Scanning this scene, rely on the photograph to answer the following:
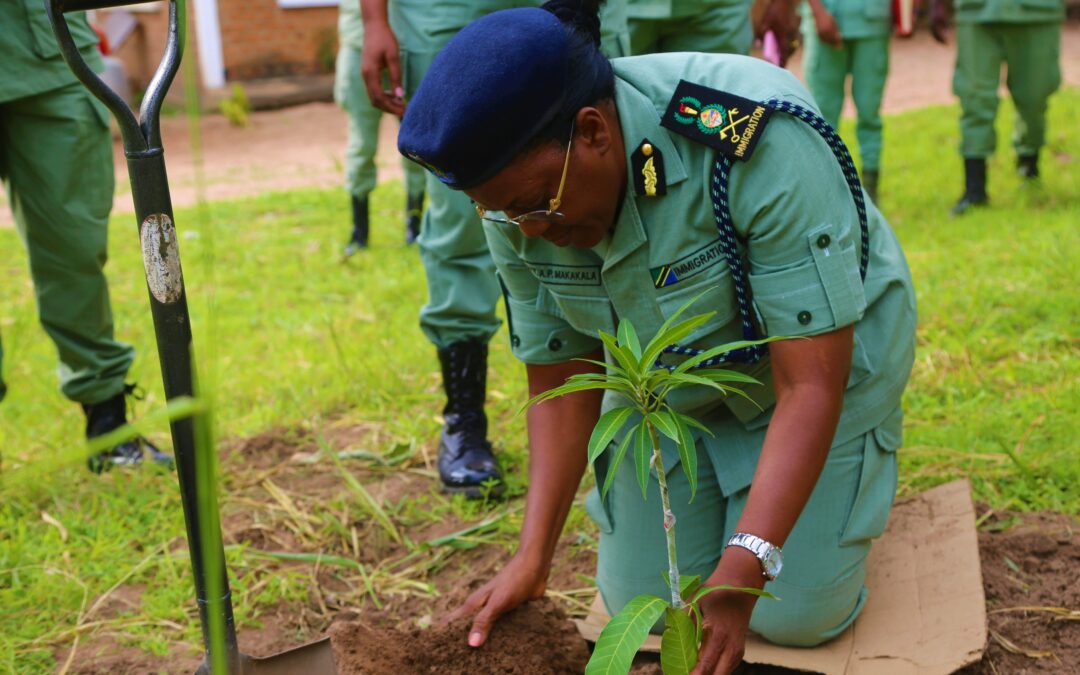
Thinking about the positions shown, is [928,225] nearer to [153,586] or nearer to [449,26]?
[449,26]

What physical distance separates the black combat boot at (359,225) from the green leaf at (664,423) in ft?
13.9

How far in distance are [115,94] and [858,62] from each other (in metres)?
4.32

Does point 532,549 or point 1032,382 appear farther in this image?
point 1032,382

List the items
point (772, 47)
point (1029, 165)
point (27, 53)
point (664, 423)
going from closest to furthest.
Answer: point (664, 423) → point (27, 53) → point (772, 47) → point (1029, 165)

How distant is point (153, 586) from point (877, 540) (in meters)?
1.58

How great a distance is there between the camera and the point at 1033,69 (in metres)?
5.17

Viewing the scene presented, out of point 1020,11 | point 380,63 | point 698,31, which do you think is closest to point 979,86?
point 1020,11

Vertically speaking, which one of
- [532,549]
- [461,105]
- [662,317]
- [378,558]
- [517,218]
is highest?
[461,105]

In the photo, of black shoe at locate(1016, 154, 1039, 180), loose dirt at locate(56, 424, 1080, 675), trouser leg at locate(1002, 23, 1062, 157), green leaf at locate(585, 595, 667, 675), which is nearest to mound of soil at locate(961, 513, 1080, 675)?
loose dirt at locate(56, 424, 1080, 675)

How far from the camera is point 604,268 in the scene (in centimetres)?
198

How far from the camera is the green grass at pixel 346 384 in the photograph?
2.61 meters

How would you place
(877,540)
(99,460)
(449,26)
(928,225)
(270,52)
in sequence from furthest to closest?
(270,52) → (928,225) → (99,460) → (449,26) → (877,540)

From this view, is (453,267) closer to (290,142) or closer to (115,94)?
(115,94)

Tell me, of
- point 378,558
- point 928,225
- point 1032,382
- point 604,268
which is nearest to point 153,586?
point 378,558
